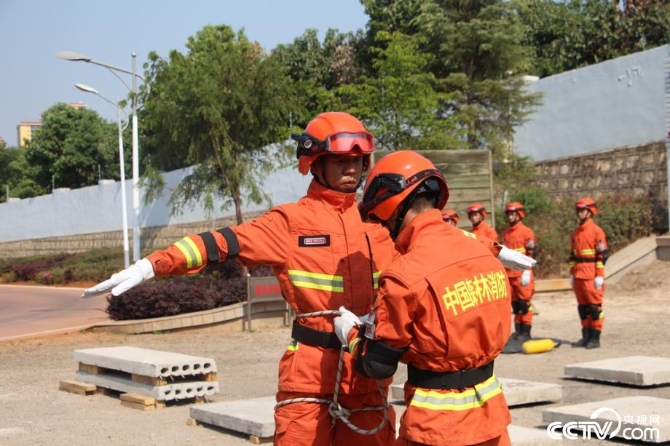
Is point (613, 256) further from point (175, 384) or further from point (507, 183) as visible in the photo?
point (175, 384)

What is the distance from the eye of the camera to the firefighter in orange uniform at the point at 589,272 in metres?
12.6

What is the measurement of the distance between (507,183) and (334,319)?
70.1ft

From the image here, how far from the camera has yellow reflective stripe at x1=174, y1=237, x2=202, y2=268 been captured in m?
4.30

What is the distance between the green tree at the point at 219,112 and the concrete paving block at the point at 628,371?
12.9 metres

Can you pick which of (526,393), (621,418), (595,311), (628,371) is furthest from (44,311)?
(621,418)

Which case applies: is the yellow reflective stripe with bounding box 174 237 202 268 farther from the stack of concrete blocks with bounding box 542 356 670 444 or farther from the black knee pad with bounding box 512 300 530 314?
the black knee pad with bounding box 512 300 530 314

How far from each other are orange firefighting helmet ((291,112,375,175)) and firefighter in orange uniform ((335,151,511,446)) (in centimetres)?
69

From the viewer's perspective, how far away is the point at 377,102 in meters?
21.7

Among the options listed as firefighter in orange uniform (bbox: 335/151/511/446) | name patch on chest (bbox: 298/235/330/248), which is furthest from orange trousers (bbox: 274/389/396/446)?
name patch on chest (bbox: 298/235/330/248)

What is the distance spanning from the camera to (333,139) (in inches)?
179

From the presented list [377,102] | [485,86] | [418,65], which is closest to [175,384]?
[377,102]

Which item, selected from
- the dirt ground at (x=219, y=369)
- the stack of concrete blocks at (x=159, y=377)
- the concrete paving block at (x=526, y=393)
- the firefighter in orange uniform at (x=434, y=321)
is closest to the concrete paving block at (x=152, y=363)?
the stack of concrete blocks at (x=159, y=377)

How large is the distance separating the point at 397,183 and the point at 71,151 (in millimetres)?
50702

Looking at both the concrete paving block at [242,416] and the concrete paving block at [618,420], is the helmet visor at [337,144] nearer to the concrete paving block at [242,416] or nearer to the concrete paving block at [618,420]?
the concrete paving block at [242,416]
